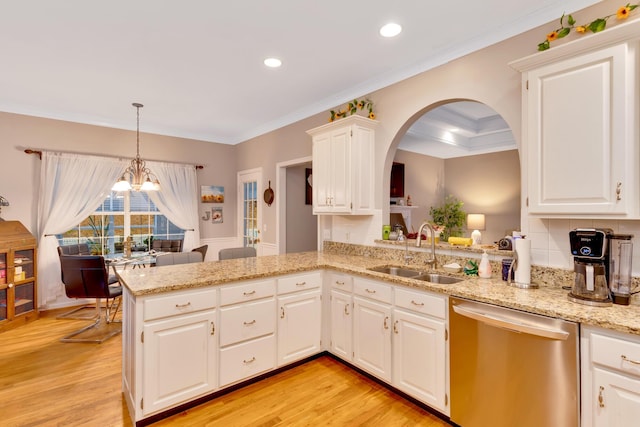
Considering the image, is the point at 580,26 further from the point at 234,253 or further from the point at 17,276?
the point at 17,276

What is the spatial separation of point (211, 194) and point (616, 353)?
5.43m

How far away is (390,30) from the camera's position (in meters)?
2.45

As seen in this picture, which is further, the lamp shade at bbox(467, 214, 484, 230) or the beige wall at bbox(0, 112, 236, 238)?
the lamp shade at bbox(467, 214, 484, 230)

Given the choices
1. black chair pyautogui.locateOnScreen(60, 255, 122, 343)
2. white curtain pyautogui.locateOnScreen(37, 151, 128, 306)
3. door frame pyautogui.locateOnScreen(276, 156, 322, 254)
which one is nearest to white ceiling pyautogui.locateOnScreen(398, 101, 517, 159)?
door frame pyautogui.locateOnScreen(276, 156, 322, 254)

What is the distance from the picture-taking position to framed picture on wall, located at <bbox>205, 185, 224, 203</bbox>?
18.4 ft

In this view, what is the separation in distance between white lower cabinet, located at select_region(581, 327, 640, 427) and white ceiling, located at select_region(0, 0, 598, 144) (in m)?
2.02

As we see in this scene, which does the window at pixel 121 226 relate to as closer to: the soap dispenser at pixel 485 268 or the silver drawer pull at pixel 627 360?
the soap dispenser at pixel 485 268

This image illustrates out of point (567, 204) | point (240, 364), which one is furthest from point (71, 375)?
point (567, 204)

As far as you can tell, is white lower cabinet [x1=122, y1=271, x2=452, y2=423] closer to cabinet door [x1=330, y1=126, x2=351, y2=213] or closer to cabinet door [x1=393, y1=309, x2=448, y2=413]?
cabinet door [x1=393, y1=309, x2=448, y2=413]

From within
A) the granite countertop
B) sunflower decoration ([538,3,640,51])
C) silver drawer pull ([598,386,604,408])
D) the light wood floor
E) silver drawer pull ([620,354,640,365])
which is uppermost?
sunflower decoration ([538,3,640,51])

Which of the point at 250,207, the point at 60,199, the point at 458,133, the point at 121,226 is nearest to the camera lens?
the point at 60,199

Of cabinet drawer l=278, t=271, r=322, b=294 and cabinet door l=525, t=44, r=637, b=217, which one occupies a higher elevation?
cabinet door l=525, t=44, r=637, b=217

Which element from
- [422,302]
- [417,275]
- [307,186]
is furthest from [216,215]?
[422,302]

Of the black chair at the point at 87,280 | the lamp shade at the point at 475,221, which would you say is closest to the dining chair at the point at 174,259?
the black chair at the point at 87,280
